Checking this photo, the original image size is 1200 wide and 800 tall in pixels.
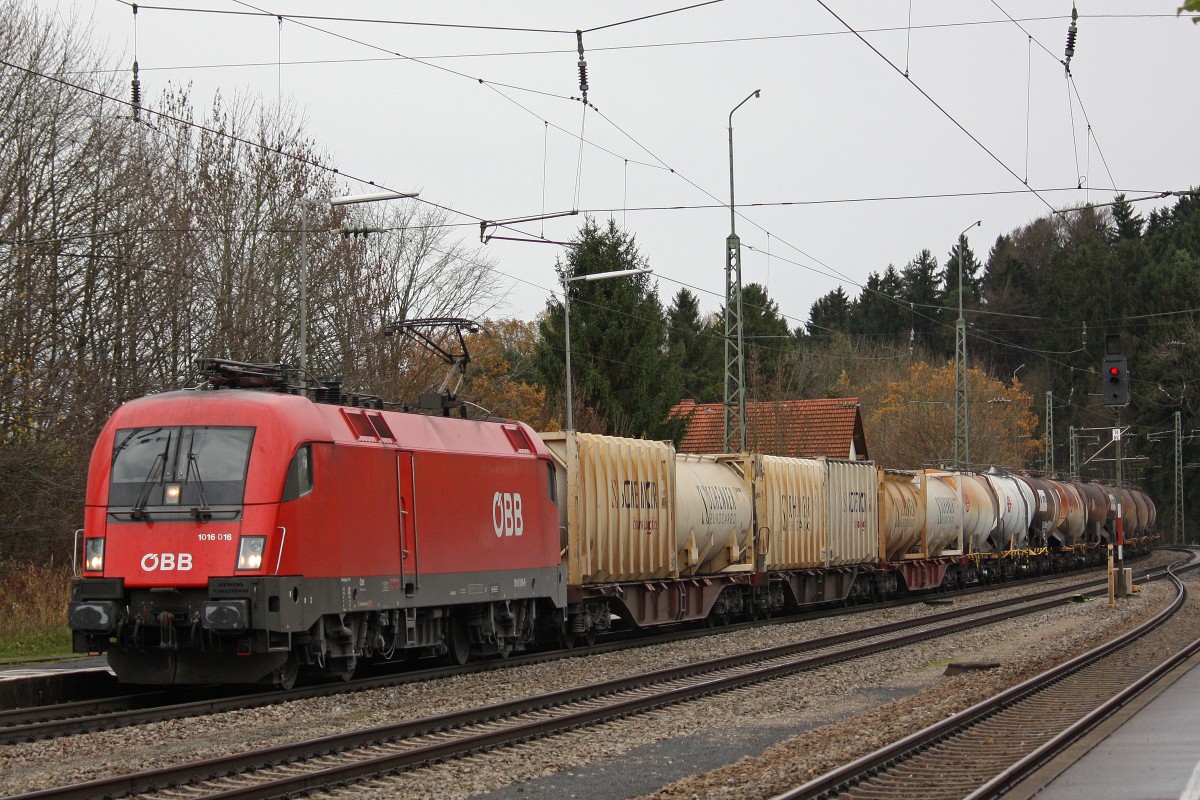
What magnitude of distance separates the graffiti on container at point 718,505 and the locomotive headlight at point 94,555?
12.9 metres

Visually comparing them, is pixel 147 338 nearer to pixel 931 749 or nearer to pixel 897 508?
pixel 897 508

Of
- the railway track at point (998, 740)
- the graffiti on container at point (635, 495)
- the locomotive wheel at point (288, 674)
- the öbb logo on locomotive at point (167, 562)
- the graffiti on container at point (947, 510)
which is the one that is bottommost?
the railway track at point (998, 740)

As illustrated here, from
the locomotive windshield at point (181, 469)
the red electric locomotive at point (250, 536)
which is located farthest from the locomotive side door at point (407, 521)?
the locomotive windshield at point (181, 469)

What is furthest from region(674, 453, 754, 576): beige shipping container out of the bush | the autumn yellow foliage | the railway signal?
the autumn yellow foliage

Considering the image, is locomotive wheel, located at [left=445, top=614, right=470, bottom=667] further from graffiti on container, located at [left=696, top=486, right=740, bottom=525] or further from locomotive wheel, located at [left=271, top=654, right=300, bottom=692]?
graffiti on container, located at [left=696, top=486, right=740, bottom=525]

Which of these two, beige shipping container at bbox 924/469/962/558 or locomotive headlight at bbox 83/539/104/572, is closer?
locomotive headlight at bbox 83/539/104/572

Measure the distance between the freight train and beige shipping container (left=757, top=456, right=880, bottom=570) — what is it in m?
0.11

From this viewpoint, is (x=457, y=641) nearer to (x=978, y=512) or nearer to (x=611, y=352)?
(x=978, y=512)

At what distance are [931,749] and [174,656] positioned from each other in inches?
311

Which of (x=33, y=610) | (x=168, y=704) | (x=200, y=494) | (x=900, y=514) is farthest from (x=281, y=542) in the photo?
(x=900, y=514)

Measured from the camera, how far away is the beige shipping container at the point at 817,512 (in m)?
28.0

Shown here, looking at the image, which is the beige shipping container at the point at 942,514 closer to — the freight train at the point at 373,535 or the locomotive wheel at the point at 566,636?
the freight train at the point at 373,535

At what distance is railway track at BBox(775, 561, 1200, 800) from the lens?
10.3m

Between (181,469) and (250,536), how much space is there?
1.14 m
